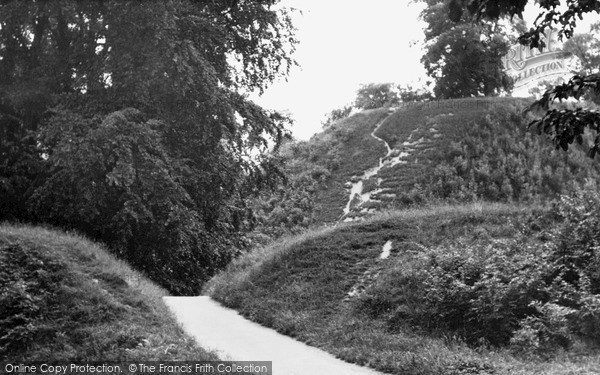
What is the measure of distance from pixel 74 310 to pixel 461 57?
1156 inches

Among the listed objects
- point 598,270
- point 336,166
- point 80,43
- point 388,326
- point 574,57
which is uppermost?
point 574,57

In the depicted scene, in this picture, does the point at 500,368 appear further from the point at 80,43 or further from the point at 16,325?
the point at 80,43

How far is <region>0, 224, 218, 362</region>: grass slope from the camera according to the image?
8.66 m

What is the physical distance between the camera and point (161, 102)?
56.4 ft

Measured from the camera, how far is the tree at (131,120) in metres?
15.3

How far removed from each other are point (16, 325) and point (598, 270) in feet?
29.5

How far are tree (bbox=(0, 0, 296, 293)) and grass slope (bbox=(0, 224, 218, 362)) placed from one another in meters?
3.37

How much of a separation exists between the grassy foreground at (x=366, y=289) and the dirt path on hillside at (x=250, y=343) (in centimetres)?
32

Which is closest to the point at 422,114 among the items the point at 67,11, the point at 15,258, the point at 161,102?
the point at 161,102

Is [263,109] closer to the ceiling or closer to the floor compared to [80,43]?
closer to the floor

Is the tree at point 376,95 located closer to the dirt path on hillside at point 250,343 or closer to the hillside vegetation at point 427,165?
the hillside vegetation at point 427,165

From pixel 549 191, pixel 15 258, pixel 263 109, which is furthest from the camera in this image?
pixel 549 191

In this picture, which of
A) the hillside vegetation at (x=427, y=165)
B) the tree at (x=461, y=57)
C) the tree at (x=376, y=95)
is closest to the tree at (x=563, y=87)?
the hillside vegetation at (x=427, y=165)

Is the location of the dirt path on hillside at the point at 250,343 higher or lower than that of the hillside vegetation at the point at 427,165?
lower
